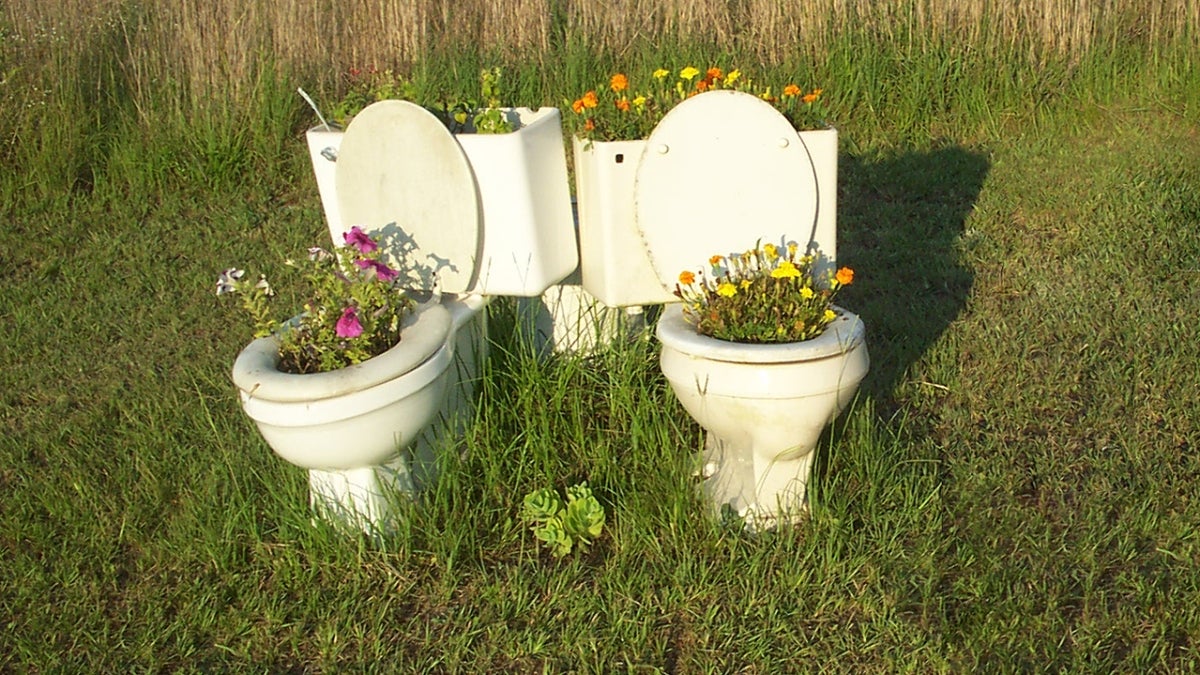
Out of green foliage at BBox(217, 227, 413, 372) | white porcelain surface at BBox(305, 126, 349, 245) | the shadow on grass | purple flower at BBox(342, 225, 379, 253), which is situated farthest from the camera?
the shadow on grass

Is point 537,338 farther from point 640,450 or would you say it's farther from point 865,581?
point 865,581

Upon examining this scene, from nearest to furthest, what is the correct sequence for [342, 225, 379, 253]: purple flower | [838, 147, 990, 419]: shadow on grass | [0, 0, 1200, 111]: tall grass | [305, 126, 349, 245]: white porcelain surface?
[342, 225, 379, 253]: purple flower → [305, 126, 349, 245]: white porcelain surface → [838, 147, 990, 419]: shadow on grass → [0, 0, 1200, 111]: tall grass

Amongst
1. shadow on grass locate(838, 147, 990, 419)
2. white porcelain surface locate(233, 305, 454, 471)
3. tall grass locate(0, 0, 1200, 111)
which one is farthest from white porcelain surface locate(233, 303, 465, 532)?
tall grass locate(0, 0, 1200, 111)

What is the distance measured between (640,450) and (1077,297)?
1648 mm

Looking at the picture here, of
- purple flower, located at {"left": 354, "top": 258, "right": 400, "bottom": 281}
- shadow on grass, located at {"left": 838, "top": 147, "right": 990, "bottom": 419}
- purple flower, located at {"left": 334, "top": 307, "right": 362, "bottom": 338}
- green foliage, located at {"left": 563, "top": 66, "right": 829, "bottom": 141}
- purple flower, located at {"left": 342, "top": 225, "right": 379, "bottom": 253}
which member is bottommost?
shadow on grass, located at {"left": 838, "top": 147, "right": 990, "bottom": 419}

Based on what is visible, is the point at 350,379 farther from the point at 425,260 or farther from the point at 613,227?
the point at 613,227

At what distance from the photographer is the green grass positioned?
234 cm

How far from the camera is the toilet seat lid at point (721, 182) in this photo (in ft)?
9.20

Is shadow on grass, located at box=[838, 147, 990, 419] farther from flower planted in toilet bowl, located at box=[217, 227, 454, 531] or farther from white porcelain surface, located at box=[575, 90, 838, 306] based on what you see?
flower planted in toilet bowl, located at box=[217, 227, 454, 531]

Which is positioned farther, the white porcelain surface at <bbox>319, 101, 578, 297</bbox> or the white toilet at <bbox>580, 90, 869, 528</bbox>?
the white porcelain surface at <bbox>319, 101, 578, 297</bbox>

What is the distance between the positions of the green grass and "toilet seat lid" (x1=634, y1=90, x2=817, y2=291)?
35 cm

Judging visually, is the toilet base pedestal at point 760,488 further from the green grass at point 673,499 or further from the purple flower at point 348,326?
the purple flower at point 348,326

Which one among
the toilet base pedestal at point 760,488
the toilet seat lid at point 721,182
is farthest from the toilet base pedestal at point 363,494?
the toilet seat lid at point 721,182

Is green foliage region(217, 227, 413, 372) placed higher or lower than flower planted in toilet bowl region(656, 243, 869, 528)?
higher
